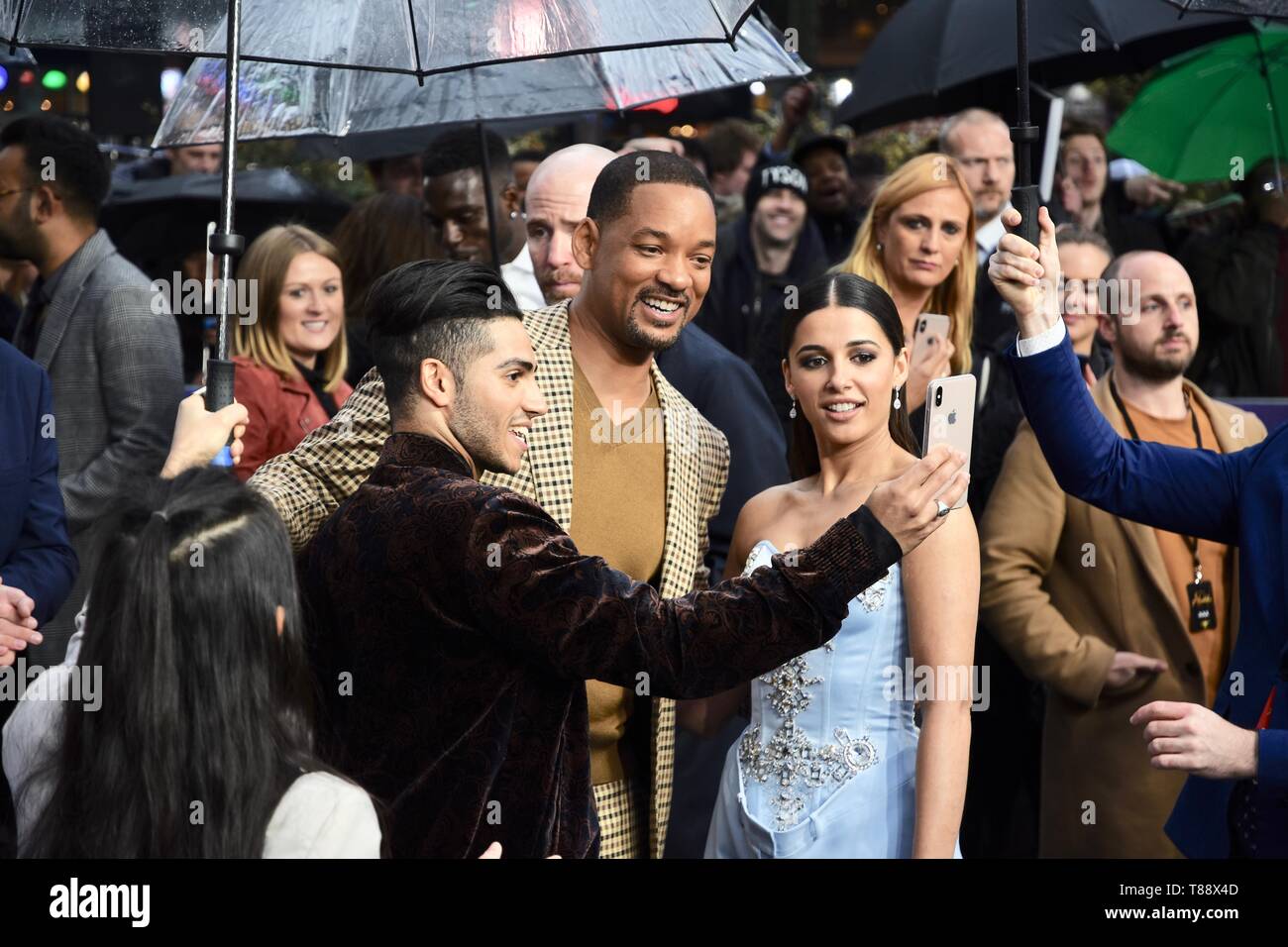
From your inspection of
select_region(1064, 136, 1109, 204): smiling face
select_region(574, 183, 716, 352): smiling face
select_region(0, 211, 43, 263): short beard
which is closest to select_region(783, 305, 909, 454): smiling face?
select_region(574, 183, 716, 352): smiling face

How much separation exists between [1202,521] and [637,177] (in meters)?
1.55

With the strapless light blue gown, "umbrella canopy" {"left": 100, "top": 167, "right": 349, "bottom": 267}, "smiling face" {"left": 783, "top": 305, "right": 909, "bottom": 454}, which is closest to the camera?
the strapless light blue gown

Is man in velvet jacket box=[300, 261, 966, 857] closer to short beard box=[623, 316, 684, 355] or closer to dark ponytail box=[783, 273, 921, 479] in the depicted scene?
short beard box=[623, 316, 684, 355]

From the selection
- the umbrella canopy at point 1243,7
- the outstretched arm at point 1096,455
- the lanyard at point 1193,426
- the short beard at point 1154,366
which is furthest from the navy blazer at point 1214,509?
the short beard at point 1154,366

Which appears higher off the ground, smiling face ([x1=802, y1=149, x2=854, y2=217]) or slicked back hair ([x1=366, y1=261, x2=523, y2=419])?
smiling face ([x1=802, y1=149, x2=854, y2=217])

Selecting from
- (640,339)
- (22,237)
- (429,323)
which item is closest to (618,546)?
(640,339)

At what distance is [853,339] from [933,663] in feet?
2.57

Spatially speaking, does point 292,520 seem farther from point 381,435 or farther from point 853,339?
point 853,339

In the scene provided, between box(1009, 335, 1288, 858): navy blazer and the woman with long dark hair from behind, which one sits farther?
box(1009, 335, 1288, 858): navy blazer

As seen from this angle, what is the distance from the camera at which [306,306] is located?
5.73m

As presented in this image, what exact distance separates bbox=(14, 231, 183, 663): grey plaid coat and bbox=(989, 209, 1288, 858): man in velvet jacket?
278 cm

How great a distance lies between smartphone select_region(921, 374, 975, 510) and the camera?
125 inches
